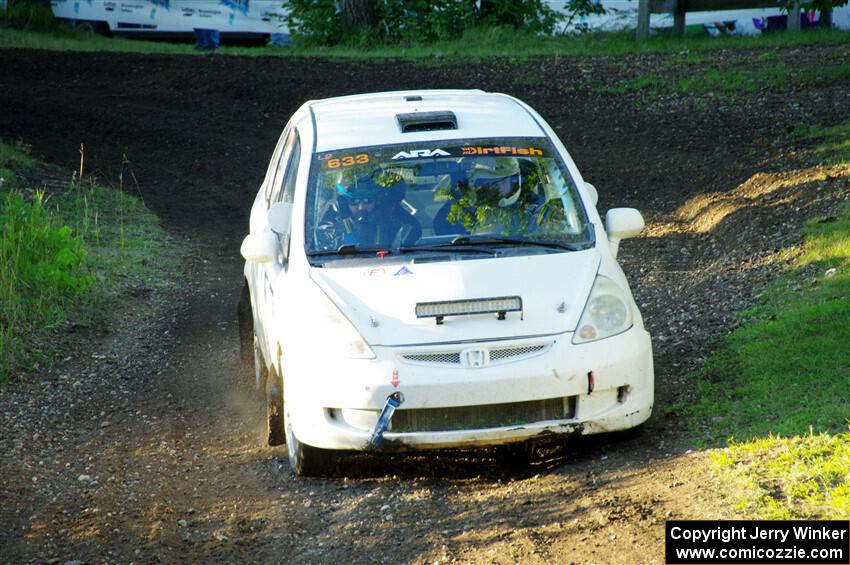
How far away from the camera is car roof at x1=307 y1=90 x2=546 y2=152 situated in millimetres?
7348

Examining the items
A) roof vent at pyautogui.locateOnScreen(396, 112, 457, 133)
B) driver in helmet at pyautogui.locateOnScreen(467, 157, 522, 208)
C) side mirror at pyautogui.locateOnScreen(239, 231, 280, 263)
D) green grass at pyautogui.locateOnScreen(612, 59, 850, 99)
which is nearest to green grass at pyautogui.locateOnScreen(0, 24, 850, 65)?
green grass at pyautogui.locateOnScreen(612, 59, 850, 99)

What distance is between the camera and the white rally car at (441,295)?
6039 millimetres

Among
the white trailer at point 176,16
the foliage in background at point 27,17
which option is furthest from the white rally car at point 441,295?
the foliage in background at point 27,17

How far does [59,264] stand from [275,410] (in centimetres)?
365

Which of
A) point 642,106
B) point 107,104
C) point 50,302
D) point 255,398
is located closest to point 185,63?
point 107,104

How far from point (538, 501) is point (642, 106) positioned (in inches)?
427

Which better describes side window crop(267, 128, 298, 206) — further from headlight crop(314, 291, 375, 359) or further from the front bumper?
the front bumper

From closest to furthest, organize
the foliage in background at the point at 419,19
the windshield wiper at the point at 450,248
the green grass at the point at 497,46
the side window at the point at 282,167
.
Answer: the windshield wiper at the point at 450,248, the side window at the point at 282,167, the green grass at the point at 497,46, the foliage in background at the point at 419,19

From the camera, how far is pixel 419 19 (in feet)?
79.3

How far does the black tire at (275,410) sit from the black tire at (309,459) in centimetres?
46

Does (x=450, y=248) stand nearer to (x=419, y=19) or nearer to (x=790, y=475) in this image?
(x=790, y=475)

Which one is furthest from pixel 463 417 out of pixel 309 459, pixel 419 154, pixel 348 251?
pixel 419 154

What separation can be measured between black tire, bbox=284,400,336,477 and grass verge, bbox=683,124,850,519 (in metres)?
1.85

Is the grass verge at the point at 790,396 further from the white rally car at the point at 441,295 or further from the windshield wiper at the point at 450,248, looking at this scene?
the windshield wiper at the point at 450,248
